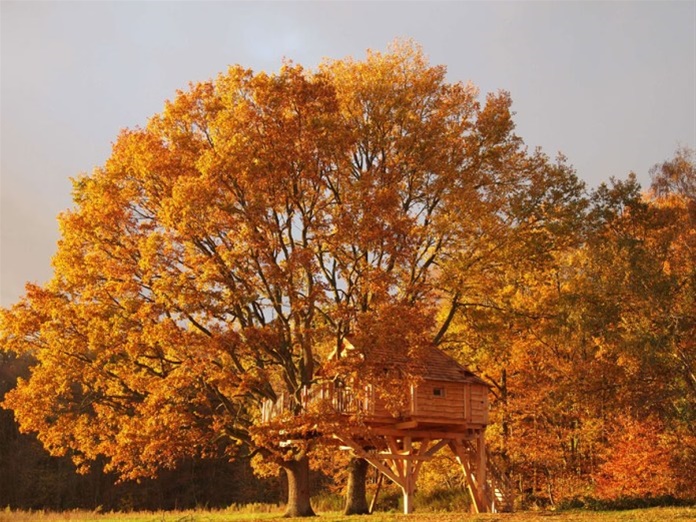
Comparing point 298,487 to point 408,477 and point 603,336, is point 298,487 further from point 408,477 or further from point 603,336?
point 603,336

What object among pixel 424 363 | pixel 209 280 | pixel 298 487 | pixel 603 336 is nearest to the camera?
pixel 209 280

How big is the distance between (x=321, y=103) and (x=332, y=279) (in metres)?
5.96

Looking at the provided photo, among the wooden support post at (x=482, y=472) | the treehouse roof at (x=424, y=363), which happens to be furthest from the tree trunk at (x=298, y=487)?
the wooden support post at (x=482, y=472)

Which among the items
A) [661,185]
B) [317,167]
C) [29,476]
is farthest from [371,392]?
[29,476]

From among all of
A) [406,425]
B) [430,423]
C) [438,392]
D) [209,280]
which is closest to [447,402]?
[438,392]

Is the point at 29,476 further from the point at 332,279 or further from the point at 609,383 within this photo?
the point at 609,383

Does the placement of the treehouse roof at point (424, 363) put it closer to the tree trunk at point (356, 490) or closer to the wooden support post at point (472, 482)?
the wooden support post at point (472, 482)

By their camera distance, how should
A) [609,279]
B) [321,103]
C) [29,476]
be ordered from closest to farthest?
[321,103] → [609,279] → [29,476]

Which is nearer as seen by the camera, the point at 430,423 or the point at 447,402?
the point at 430,423

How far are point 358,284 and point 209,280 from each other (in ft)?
15.2

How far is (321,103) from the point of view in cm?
2398

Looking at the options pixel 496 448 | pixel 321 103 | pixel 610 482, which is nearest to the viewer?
pixel 321 103

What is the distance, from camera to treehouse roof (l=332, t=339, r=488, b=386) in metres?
21.6

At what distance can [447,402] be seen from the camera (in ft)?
94.0
